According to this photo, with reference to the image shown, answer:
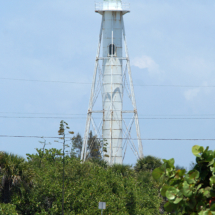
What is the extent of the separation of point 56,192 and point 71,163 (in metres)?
5.33

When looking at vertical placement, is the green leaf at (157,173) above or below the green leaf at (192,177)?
above

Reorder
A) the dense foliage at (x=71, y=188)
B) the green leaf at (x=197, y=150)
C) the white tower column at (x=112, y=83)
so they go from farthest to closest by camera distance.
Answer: the white tower column at (x=112, y=83), the dense foliage at (x=71, y=188), the green leaf at (x=197, y=150)

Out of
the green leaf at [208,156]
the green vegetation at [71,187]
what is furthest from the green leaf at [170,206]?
the green vegetation at [71,187]

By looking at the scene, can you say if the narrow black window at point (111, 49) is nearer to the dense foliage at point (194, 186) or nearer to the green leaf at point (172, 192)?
the dense foliage at point (194, 186)

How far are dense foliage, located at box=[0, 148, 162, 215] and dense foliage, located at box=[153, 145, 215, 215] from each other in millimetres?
14845

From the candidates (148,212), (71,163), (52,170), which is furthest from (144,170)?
(52,170)

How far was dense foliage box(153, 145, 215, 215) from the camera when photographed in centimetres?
720

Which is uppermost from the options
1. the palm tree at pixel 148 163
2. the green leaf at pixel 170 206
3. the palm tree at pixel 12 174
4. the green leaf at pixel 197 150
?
the palm tree at pixel 148 163

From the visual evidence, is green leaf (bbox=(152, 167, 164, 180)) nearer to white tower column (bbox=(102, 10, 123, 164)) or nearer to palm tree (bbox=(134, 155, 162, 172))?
palm tree (bbox=(134, 155, 162, 172))

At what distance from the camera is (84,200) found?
26422 millimetres

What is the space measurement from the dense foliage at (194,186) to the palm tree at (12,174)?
1605 centimetres

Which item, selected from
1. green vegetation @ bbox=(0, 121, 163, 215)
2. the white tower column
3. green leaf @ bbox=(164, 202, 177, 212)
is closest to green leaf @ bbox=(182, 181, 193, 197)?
green leaf @ bbox=(164, 202, 177, 212)

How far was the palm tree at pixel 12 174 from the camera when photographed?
884 inches

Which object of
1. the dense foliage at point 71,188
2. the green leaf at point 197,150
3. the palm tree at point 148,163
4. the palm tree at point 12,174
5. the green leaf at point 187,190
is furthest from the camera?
the palm tree at point 148,163
